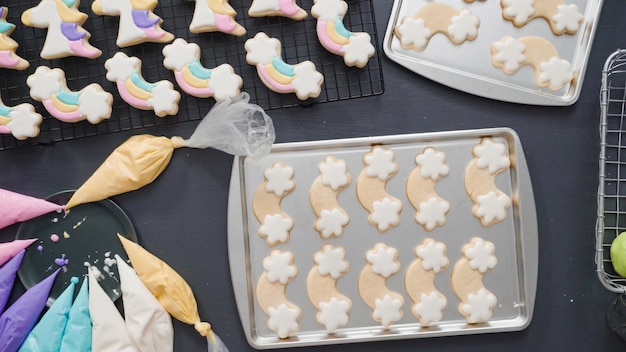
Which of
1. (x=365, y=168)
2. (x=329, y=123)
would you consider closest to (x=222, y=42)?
(x=329, y=123)

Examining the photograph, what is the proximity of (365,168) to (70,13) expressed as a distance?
73 cm

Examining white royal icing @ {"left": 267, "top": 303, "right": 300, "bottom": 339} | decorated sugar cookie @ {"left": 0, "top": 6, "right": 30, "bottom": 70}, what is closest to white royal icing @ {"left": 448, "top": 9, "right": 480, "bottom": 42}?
white royal icing @ {"left": 267, "top": 303, "right": 300, "bottom": 339}

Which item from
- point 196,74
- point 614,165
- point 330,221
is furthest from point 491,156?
point 196,74

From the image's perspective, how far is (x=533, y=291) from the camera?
1.26 meters

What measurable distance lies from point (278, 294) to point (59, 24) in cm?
76

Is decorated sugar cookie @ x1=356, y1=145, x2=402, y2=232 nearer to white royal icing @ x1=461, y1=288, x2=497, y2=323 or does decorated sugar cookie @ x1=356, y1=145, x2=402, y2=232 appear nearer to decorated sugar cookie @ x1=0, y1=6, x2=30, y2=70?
white royal icing @ x1=461, y1=288, x2=497, y2=323

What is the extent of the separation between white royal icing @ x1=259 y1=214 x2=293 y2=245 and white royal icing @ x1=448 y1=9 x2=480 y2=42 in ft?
1.83

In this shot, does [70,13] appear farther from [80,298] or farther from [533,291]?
[533,291]

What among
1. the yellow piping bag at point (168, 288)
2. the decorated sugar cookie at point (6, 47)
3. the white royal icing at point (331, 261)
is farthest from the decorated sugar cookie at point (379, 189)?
the decorated sugar cookie at point (6, 47)

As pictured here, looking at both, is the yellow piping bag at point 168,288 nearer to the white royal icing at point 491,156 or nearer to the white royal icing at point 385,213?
the white royal icing at point 385,213

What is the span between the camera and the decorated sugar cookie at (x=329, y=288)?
1.26 meters

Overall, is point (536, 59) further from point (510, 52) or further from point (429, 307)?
point (429, 307)

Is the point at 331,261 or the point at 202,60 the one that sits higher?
the point at 202,60

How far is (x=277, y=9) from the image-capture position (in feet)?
4.00
